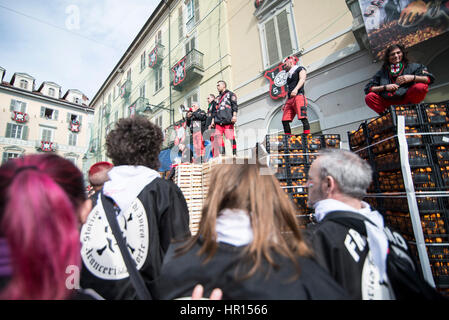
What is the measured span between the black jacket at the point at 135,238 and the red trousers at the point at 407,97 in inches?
147

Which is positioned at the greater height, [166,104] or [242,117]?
[166,104]

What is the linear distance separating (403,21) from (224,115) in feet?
16.2

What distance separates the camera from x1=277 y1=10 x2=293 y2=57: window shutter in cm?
866

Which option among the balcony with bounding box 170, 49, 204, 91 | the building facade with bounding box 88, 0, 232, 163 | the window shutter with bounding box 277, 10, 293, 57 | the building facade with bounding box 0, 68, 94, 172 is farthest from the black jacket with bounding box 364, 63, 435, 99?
the building facade with bounding box 0, 68, 94, 172

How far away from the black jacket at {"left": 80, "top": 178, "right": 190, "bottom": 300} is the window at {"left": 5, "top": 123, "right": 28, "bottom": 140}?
106 feet

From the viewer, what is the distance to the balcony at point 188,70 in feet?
41.5

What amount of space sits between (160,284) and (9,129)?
111 feet

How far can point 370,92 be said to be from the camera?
11.6ft

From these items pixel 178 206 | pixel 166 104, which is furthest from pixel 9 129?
pixel 178 206

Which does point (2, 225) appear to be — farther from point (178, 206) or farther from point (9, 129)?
point (9, 129)

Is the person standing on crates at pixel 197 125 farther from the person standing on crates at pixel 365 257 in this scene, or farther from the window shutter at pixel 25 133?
the window shutter at pixel 25 133

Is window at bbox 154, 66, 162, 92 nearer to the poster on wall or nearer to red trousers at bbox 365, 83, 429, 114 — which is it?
the poster on wall

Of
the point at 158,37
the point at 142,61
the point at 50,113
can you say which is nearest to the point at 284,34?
the point at 158,37

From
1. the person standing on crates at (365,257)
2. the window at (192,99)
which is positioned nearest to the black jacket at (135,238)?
the person standing on crates at (365,257)
